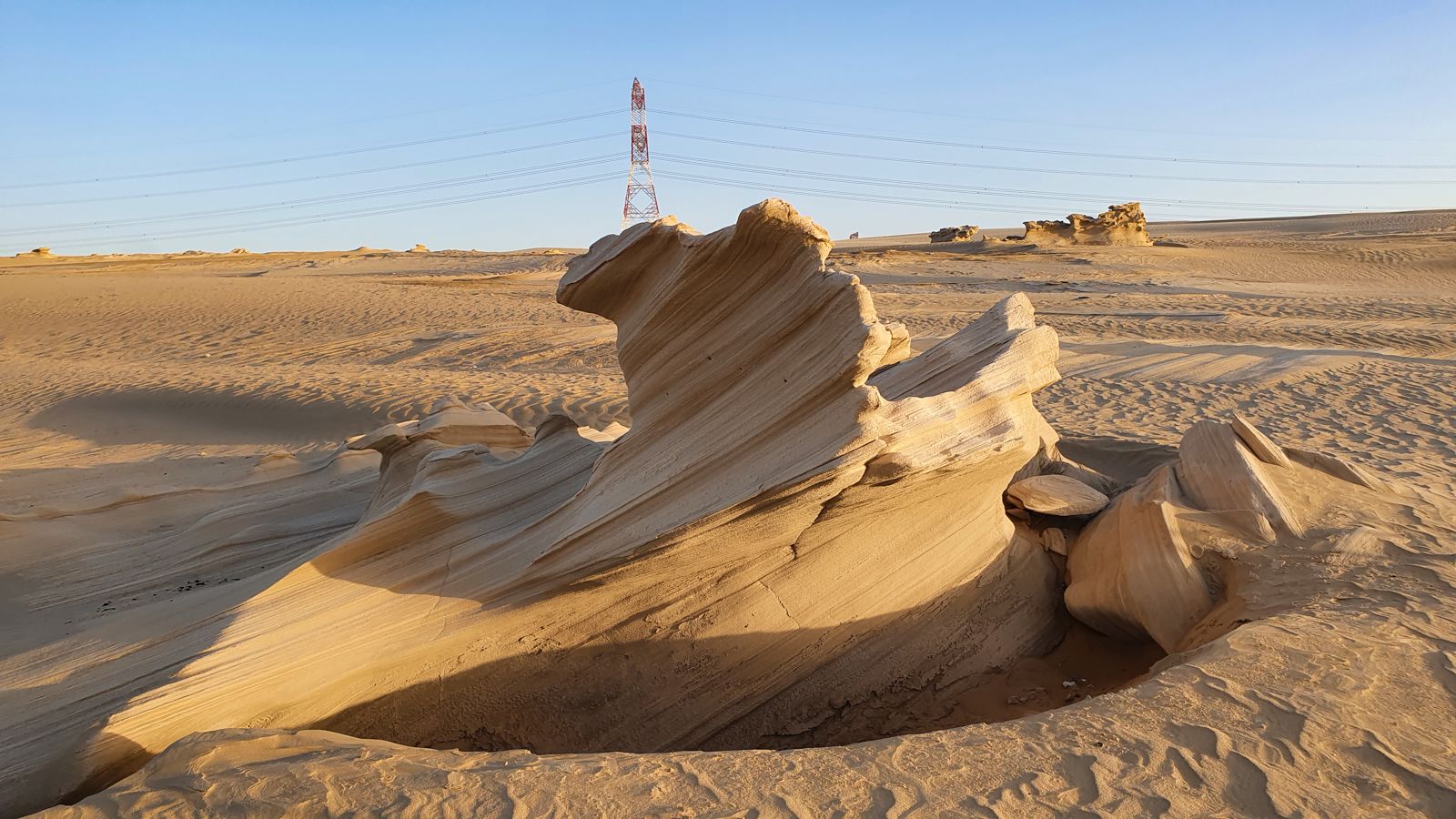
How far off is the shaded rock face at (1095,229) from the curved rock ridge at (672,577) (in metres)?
→ 25.6

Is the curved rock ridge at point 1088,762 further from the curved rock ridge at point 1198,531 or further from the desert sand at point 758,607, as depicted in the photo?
the curved rock ridge at point 1198,531

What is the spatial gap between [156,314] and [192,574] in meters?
18.0

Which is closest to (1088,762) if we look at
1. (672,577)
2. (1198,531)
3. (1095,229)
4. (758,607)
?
(758,607)

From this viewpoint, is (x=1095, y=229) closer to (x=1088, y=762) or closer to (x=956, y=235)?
(x=956, y=235)

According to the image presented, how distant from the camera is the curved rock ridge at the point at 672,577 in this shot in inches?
133

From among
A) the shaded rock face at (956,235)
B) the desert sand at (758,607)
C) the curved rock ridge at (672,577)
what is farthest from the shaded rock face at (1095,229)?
the curved rock ridge at (672,577)

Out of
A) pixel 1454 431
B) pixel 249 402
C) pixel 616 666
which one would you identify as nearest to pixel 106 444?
pixel 249 402

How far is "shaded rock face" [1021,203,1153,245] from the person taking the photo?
92.1 feet

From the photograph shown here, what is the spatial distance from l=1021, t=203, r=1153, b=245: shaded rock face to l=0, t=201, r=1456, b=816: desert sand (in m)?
23.3

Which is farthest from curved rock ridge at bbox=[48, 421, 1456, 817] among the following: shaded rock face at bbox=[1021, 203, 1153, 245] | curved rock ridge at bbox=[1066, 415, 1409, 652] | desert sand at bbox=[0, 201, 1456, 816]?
shaded rock face at bbox=[1021, 203, 1153, 245]

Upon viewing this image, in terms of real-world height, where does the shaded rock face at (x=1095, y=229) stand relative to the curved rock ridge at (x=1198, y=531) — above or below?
above

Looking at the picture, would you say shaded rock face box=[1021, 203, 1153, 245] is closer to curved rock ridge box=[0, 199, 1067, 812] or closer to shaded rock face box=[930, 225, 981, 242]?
shaded rock face box=[930, 225, 981, 242]

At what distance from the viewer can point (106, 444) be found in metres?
10.3

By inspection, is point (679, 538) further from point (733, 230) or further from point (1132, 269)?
point (1132, 269)
